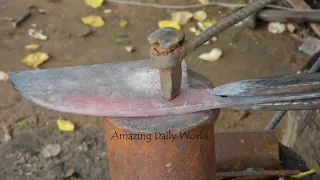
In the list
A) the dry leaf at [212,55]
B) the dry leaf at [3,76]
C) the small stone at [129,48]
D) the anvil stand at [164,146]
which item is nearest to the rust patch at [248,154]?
the anvil stand at [164,146]

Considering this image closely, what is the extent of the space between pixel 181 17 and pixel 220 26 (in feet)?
9.14

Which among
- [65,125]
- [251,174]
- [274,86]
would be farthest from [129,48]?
[274,86]

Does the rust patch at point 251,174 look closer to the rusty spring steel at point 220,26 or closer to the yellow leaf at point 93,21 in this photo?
the rusty spring steel at point 220,26

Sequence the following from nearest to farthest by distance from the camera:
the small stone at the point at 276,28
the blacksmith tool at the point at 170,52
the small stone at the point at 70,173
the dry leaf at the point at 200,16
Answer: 1. the blacksmith tool at the point at 170,52
2. the small stone at the point at 70,173
3. the small stone at the point at 276,28
4. the dry leaf at the point at 200,16

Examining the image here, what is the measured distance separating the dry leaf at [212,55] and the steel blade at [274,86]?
93.9 inches

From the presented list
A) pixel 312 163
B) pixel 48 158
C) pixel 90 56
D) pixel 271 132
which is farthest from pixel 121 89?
pixel 90 56

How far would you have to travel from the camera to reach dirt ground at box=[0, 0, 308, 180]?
300 centimetres

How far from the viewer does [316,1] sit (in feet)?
13.1

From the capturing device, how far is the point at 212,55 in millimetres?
3820

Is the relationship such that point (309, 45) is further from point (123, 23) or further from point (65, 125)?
point (65, 125)

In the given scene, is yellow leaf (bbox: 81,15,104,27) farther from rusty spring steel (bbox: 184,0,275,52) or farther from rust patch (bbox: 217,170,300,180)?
rusty spring steel (bbox: 184,0,275,52)

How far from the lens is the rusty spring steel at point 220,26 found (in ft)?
4.37

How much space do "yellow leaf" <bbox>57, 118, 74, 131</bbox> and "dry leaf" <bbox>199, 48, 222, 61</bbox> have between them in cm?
114

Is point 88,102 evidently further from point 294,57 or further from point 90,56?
point 294,57
